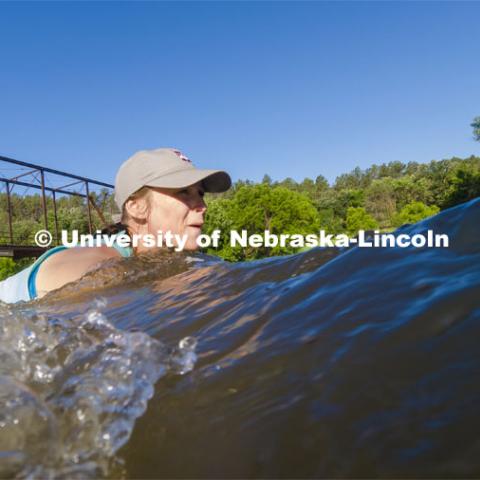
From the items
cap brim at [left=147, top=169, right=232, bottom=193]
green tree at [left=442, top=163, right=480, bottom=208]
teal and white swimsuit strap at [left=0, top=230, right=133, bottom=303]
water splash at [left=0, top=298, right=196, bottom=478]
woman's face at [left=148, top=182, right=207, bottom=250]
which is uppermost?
green tree at [left=442, top=163, right=480, bottom=208]

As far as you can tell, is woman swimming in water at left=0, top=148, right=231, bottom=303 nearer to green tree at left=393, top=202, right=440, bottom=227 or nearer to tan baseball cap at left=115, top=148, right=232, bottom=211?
tan baseball cap at left=115, top=148, right=232, bottom=211

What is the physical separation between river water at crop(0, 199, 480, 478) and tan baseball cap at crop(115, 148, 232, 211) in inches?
48.2

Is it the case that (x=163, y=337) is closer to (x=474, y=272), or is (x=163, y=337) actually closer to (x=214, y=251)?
(x=474, y=272)

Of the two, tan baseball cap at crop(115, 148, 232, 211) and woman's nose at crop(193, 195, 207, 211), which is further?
woman's nose at crop(193, 195, 207, 211)

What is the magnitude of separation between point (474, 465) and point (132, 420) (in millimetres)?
798

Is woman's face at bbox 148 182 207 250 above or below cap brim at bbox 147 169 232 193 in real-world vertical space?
below

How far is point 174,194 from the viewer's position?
10.8ft

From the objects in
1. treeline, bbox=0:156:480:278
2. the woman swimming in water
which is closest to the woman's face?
the woman swimming in water

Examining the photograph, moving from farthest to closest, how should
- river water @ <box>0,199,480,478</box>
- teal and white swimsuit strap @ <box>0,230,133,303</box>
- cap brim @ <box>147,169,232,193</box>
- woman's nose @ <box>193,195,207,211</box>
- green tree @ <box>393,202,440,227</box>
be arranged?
green tree @ <box>393,202,440,227</box> → woman's nose @ <box>193,195,207,211</box> → cap brim @ <box>147,169,232,193</box> → teal and white swimsuit strap @ <box>0,230,133,303</box> → river water @ <box>0,199,480,478</box>

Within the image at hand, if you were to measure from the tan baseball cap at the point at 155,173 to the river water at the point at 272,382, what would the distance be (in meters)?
1.22

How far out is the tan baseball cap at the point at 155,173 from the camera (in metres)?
3.15

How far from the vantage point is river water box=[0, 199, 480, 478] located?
3.17 ft

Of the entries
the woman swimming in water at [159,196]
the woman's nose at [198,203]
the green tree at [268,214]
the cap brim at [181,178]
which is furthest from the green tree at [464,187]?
the cap brim at [181,178]

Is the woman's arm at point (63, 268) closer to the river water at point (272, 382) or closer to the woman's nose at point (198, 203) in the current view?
the river water at point (272, 382)
